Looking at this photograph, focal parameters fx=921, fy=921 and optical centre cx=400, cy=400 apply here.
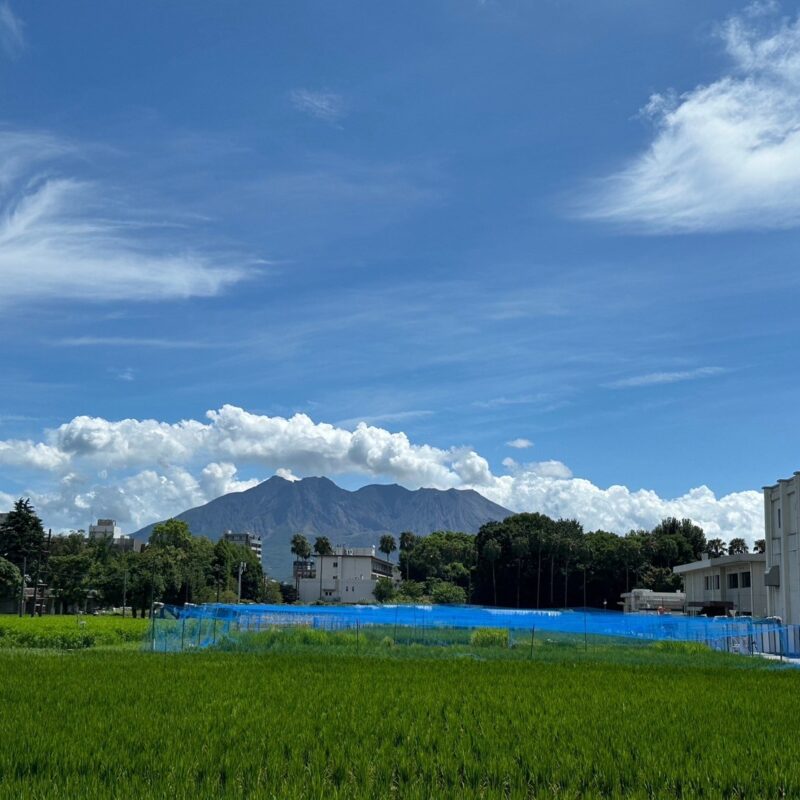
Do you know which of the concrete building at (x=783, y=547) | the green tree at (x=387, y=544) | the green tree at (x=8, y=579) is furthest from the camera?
the green tree at (x=387, y=544)

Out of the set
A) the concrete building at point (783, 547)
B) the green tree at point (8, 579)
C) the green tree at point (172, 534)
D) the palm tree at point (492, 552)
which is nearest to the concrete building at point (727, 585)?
the concrete building at point (783, 547)

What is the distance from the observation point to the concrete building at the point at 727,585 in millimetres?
57156

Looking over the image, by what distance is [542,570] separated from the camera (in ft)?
352

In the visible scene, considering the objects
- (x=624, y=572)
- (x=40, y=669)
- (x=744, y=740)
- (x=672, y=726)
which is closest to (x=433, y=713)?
(x=672, y=726)

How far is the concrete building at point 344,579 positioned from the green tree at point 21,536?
47.7m

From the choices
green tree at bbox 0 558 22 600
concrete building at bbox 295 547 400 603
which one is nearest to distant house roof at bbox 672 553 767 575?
green tree at bbox 0 558 22 600

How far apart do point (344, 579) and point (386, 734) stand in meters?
126

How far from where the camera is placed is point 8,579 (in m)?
76.1

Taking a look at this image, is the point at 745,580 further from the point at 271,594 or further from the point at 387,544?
the point at 387,544

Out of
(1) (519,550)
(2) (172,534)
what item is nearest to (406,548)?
(1) (519,550)

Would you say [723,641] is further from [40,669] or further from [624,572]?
[624,572]

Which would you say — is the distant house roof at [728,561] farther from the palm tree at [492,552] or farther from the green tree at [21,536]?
the green tree at [21,536]

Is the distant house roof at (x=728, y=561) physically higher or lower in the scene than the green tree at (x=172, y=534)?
lower

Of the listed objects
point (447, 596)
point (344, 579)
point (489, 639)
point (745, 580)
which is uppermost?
point (745, 580)
